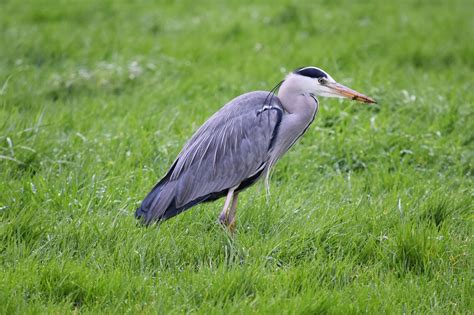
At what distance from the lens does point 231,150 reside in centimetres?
471

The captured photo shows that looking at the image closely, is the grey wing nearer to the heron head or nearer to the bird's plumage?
the bird's plumage

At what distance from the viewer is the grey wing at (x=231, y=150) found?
4.66 meters

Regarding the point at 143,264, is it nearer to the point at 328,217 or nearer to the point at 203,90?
the point at 328,217

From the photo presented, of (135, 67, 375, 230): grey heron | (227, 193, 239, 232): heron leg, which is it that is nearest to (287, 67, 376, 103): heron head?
(135, 67, 375, 230): grey heron

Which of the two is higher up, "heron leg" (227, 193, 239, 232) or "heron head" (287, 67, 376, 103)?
"heron head" (287, 67, 376, 103)

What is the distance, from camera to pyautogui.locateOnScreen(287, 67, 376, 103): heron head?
15.5 ft

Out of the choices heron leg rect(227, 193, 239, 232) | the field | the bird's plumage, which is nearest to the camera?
the field

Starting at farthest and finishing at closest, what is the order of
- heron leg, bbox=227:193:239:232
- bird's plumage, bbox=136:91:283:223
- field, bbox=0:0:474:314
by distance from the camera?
bird's plumage, bbox=136:91:283:223, heron leg, bbox=227:193:239:232, field, bbox=0:0:474:314

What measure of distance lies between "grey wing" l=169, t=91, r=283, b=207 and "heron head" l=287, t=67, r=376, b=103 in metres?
0.24

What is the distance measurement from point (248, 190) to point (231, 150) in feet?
2.94

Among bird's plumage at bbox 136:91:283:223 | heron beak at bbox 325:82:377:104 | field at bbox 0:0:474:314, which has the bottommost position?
field at bbox 0:0:474:314

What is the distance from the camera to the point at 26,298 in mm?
3643

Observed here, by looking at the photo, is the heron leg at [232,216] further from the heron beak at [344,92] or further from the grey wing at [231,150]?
the heron beak at [344,92]

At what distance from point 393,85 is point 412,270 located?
386 cm
